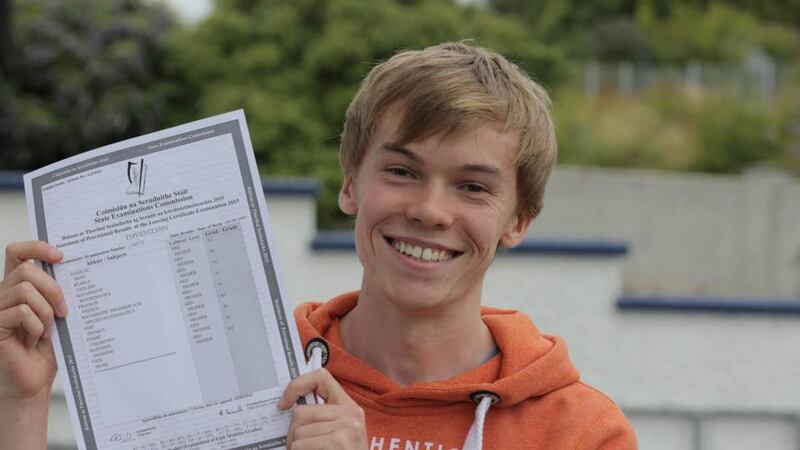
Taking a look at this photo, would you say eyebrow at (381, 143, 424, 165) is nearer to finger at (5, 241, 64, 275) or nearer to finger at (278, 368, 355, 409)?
finger at (278, 368, 355, 409)

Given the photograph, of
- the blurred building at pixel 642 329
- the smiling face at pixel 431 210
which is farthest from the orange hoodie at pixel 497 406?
the blurred building at pixel 642 329

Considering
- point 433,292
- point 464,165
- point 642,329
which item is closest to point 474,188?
point 464,165

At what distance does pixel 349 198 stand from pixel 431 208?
266 millimetres

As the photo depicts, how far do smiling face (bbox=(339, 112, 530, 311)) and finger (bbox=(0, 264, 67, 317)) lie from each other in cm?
53

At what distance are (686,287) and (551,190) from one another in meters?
1.78

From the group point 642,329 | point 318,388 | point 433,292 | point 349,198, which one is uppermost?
point 349,198

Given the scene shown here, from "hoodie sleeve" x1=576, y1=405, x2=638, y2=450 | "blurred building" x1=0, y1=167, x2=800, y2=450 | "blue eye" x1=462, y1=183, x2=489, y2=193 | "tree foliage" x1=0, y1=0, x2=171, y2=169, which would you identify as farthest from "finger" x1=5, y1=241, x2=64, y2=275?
"tree foliage" x1=0, y1=0, x2=171, y2=169

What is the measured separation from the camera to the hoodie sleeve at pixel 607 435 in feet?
7.19

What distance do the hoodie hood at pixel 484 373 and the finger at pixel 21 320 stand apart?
0.54 m

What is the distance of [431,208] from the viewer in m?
2.14

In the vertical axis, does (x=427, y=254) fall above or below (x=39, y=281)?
→ below

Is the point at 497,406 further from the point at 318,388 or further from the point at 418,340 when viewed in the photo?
the point at 318,388

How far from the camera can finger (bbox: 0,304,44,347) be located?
6.71ft

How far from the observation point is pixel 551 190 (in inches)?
534
